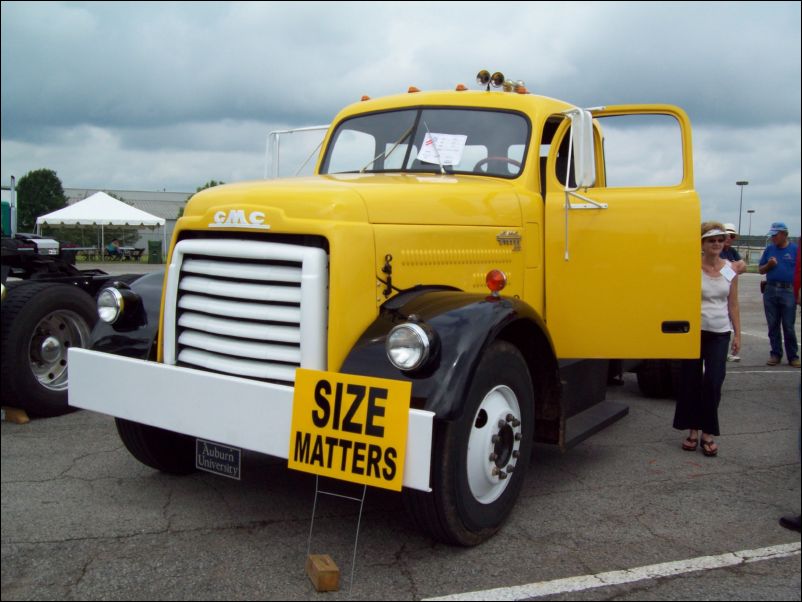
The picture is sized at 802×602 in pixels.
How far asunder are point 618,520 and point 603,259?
5.41 feet

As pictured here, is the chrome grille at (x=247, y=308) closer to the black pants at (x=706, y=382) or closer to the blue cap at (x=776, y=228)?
the black pants at (x=706, y=382)

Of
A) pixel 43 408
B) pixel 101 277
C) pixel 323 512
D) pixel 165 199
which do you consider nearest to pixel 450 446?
pixel 323 512

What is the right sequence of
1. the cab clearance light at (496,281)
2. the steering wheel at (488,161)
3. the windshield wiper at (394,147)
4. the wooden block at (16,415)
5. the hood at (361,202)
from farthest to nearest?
the wooden block at (16,415) → the windshield wiper at (394,147) → the steering wheel at (488,161) → the cab clearance light at (496,281) → the hood at (361,202)

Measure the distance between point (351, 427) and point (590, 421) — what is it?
211cm

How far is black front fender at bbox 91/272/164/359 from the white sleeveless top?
140 inches

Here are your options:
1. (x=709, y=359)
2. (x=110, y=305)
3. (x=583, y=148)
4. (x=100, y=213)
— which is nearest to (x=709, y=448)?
(x=709, y=359)

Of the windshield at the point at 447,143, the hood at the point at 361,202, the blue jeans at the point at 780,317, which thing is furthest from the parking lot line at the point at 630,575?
the blue jeans at the point at 780,317

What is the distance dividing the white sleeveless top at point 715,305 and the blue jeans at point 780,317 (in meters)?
4.22

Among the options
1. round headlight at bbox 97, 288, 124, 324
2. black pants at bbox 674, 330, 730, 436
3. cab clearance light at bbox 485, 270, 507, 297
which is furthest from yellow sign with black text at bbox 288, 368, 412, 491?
black pants at bbox 674, 330, 730, 436

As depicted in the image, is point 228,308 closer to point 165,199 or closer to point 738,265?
point 738,265

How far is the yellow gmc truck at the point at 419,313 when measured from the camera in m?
3.25

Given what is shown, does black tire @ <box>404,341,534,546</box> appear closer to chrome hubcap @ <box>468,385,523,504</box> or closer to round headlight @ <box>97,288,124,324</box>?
chrome hubcap @ <box>468,385,523,504</box>

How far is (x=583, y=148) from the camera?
14.8 ft

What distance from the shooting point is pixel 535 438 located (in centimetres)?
430
